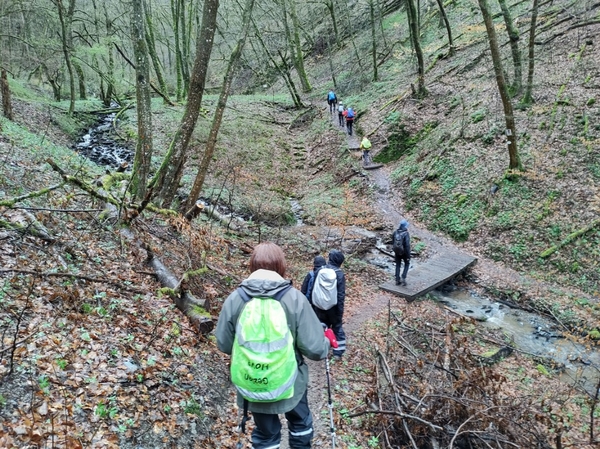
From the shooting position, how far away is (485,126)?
16859 mm

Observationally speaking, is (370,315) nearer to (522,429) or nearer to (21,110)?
(522,429)

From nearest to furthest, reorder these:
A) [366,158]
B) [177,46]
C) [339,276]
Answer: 1. [339,276]
2. [366,158]
3. [177,46]

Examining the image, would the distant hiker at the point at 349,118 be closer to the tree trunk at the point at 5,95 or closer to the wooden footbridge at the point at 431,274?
the wooden footbridge at the point at 431,274

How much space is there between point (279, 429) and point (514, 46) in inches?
680

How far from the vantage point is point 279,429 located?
3336 mm

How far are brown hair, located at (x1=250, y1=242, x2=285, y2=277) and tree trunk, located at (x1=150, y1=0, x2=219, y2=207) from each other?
653 cm

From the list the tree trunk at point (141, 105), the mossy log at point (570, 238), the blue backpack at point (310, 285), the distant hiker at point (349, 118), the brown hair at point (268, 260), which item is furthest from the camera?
the distant hiker at point (349, 118)

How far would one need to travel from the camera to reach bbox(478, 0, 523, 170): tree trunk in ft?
40.5

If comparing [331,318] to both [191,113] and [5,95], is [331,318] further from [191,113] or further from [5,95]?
[5,95]

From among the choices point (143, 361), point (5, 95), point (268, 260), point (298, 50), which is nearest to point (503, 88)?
point (268, 260)

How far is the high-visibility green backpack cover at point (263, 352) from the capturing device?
113 inches

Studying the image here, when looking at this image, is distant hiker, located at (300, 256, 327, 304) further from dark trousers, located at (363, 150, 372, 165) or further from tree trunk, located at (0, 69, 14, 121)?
tree trunk, located at (0, 69, 14, 121)

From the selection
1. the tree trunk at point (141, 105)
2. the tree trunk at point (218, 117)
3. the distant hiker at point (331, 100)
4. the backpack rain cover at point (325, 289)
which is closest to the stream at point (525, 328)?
the tree trunk at point (218, 117)

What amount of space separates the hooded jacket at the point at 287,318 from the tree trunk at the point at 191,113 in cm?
665
